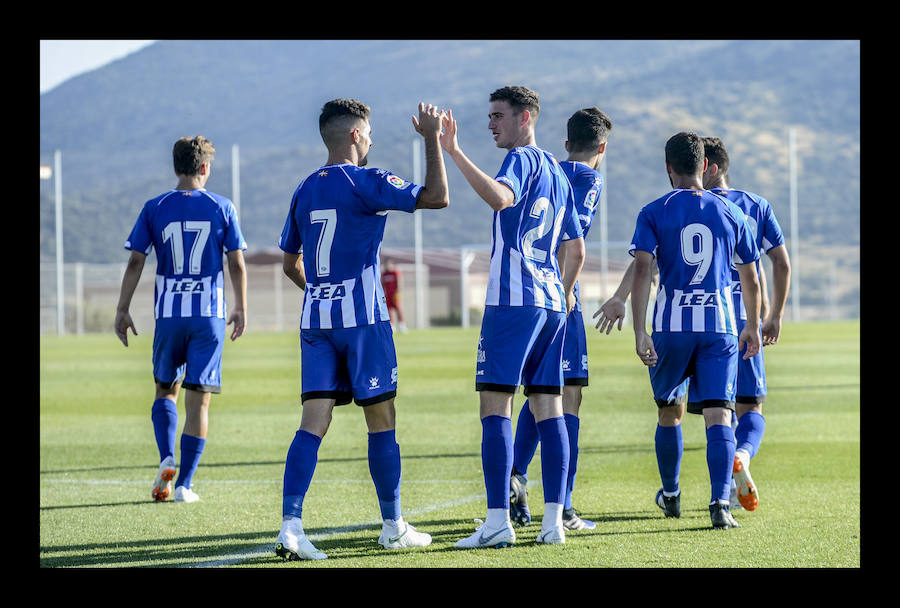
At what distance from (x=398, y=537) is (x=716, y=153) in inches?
119

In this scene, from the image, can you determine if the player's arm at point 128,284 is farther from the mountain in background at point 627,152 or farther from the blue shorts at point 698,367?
the mountain in background at point 627,152

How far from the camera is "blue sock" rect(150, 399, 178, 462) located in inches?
296

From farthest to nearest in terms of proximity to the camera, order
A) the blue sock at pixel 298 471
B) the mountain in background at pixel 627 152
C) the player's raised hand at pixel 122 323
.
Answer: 1. the mountain in background at pixel 627 152
2. the player's raised hand at pixel 122 323
3. the blue sock at pixel 298 471

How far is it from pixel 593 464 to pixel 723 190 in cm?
283

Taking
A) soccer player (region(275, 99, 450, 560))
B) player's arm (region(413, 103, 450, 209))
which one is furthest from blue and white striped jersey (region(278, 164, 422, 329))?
player's arm (region(413, 103, 450, 209))

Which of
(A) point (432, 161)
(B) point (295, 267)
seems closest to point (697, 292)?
(A) point (432, 161)

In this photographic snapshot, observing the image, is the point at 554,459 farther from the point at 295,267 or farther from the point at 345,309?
the point at 295,267

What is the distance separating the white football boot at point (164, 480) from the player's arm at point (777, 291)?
369 cm

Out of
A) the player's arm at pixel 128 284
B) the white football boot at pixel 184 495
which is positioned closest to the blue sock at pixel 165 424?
the white football boot at pixel 184 495

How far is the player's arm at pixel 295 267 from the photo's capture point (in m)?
5.85

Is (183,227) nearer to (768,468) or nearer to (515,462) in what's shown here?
(515,462)

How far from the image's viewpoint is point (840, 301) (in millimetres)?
94812

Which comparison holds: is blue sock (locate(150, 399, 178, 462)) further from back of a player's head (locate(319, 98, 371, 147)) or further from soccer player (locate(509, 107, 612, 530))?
back of a player's head (locate(319, 98, 371, 147))

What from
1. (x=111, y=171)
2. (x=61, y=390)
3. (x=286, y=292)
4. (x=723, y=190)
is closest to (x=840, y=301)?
(x=286, y=292)
